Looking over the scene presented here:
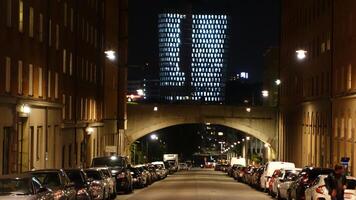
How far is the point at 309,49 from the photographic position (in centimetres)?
7044

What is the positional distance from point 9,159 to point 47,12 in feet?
38.8

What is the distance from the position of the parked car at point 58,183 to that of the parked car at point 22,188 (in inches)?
65.6

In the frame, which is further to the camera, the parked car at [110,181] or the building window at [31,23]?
the building window at [31,23]

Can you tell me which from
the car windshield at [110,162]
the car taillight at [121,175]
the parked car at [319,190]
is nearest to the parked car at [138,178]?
Answer: the car windshield at [110,162]

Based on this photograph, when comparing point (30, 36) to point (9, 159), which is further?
point (30, 36)

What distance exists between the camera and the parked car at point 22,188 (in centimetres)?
1847

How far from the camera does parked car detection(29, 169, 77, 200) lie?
21.6 metres

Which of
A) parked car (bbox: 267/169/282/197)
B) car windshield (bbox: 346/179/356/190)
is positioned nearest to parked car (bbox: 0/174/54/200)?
A: car windshield (bbox: 346/179/356/190)

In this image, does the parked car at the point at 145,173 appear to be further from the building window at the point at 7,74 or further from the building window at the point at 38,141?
the building window at the point at 7,74

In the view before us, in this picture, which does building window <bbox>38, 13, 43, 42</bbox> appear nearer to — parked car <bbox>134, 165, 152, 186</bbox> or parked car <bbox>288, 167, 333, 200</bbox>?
parked car <bbox>134, 165, 152, 186</bbox>

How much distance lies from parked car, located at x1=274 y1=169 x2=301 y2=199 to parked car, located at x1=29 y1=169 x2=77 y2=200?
1391 centimetres

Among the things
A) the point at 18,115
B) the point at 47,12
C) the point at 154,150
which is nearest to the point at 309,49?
the point at 47,12

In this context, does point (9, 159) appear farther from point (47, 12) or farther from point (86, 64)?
point (86, 64)

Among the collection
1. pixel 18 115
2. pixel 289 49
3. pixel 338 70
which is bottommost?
pixel 18 115
